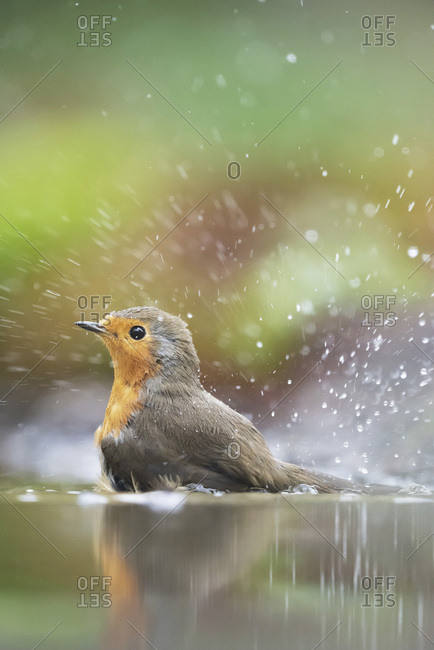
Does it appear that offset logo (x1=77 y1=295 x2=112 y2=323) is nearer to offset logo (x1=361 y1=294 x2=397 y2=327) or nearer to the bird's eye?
the bird's eye

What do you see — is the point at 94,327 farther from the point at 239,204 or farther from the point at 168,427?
the point at 239,204

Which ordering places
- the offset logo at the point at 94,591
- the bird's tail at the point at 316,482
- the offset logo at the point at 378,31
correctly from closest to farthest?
the offset logo at the point at 94,591 → the bird's tail at the point at 316,482 → the offset logo at the point at 378,31

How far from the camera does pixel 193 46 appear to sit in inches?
91.0

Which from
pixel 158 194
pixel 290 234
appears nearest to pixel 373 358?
pixel 290 234

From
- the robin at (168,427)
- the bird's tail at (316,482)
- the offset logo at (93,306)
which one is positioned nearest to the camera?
the robin at (168,427)

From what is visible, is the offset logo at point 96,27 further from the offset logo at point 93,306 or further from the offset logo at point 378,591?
the offset logo at point 378,591

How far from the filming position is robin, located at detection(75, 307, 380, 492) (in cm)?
163

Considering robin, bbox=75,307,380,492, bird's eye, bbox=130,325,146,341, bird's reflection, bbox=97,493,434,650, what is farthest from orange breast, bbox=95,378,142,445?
bird's reflection, bbox=97,493,434,650

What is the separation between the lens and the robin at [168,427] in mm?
1626

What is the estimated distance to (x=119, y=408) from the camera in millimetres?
1692

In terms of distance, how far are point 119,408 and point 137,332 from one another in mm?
182

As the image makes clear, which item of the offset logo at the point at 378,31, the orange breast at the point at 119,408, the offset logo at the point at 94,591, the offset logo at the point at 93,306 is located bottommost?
the offset logo at the point at 94,591

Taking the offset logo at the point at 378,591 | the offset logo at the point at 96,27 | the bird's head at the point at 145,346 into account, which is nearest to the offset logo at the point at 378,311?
the bird's head at the point at 145,346

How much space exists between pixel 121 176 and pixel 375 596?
1.46 metres
